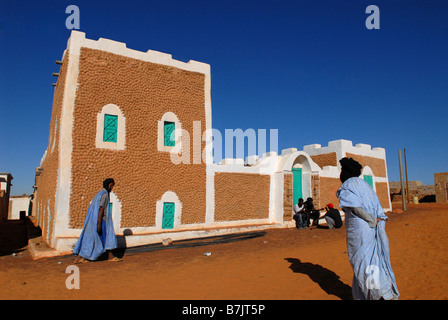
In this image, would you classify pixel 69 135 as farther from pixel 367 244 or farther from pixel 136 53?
pixel 367 244

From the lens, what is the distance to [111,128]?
9633mm

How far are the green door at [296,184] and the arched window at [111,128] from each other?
7.74 meters

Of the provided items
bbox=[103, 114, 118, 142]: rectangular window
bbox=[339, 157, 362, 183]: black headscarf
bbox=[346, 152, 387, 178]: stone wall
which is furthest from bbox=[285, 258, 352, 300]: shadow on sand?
bbox=[346, 152, 387, 178]: stone wall

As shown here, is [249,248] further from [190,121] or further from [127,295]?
[190,121]

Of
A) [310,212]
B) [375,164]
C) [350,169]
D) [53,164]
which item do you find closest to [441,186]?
[375,164]

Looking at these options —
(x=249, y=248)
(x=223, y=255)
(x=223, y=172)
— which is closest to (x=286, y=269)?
(x=223, y=255)

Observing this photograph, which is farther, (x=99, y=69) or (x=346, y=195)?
(x=99, y=69)

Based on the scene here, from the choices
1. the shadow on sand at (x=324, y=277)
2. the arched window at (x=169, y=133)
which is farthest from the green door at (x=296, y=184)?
the shadow on sand at (x=324, y=277)

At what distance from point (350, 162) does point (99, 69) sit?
27.2 feet

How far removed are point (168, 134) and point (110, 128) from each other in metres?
1.97

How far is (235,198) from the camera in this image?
1220 centimetres

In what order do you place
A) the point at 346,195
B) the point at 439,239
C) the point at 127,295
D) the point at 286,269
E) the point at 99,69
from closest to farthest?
the point at 346,195
the point at 127,295
the point at 286,269
the point at 439,239
the point at 99,69

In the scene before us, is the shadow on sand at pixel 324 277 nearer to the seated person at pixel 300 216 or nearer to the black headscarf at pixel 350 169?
the black headscarf at pixel 350 169
